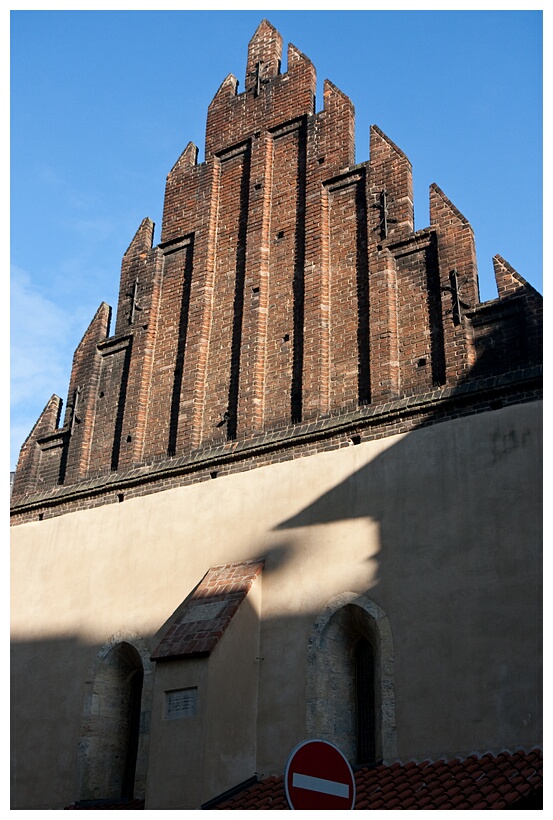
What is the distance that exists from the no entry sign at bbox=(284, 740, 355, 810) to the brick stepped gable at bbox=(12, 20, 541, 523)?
17.8 ft

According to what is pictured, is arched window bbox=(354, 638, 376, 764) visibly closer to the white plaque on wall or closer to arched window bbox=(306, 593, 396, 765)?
arched window bbox=(306, 593, 396, 765)

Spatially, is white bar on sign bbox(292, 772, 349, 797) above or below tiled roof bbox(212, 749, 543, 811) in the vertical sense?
below

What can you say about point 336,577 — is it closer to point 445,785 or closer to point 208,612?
point 208,612

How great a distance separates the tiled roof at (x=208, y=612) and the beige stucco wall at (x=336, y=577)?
0.25m

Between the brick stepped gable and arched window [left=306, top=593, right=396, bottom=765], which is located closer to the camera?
arched window [left=306, top=593, right=396, bottom=765]

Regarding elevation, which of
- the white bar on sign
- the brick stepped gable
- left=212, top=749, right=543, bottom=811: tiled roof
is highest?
the brick stepped gable

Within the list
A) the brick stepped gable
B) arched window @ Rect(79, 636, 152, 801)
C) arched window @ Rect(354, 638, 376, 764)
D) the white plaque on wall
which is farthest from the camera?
the brick stepped gable

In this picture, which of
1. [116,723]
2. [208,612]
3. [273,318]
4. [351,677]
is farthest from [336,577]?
[273,318]

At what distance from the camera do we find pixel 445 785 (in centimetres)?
809

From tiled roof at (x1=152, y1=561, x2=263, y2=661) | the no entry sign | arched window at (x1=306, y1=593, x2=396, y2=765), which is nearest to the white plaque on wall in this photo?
tiled roof at (x1=152, y1=561, x2=263, y2=661)

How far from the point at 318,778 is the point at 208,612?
490 cm

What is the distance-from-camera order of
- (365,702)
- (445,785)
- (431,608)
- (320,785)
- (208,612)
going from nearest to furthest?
(320,785) → (445,785) → (431,608) → (365,702) → (208,612)

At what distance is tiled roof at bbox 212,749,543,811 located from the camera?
756 cm
